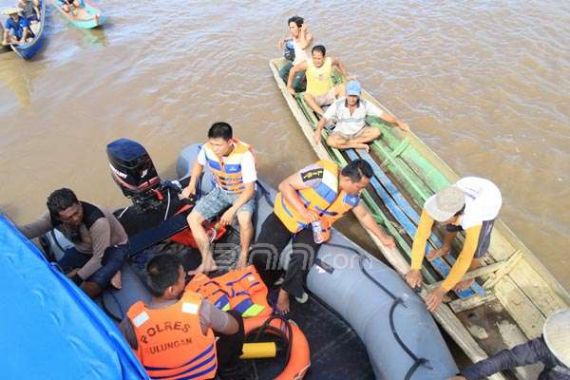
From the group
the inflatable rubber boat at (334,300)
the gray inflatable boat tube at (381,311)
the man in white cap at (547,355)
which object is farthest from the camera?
the inflatable rubber boat at (334,300)

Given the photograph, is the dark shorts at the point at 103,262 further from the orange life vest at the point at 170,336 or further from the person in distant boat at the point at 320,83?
the person in distant boat at the point at 320,83

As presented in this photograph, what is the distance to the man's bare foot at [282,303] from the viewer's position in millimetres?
3537

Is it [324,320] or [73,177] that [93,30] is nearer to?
[73,177]

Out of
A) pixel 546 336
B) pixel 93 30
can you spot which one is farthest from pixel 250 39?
pixel 546 336

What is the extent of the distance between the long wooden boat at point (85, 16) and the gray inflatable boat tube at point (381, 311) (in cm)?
801

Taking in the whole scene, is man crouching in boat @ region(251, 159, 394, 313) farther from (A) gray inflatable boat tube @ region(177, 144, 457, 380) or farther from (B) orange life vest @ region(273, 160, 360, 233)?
(A) gray inflatable boat tube @ region(177, 144, 457, 380)

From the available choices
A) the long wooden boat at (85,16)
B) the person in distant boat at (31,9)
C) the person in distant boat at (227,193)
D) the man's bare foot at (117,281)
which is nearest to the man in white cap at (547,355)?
the person in distant boat at (227,193)

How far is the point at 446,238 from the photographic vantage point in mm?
3662

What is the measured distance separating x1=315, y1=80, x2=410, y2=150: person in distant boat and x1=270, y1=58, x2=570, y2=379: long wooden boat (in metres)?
0.63

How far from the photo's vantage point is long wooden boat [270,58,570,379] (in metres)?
3.16

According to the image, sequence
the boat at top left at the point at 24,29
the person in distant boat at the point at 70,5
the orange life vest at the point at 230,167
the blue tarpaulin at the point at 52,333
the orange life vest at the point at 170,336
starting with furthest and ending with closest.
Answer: the person in distant boat at the point at 70,5
the boat at top left at the point at 24,29
the orange life vest at the point at 230,167
the orange life vest at the point at 170,336
the blue tarpaulin at the point at 52,333

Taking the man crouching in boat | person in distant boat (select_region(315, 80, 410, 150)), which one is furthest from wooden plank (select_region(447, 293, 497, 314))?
person in distant boat (select_region(315, 80, 410, 150))

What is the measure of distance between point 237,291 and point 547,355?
203 cm

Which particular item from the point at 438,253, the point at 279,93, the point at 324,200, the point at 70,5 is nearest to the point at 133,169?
the point at 324,200
